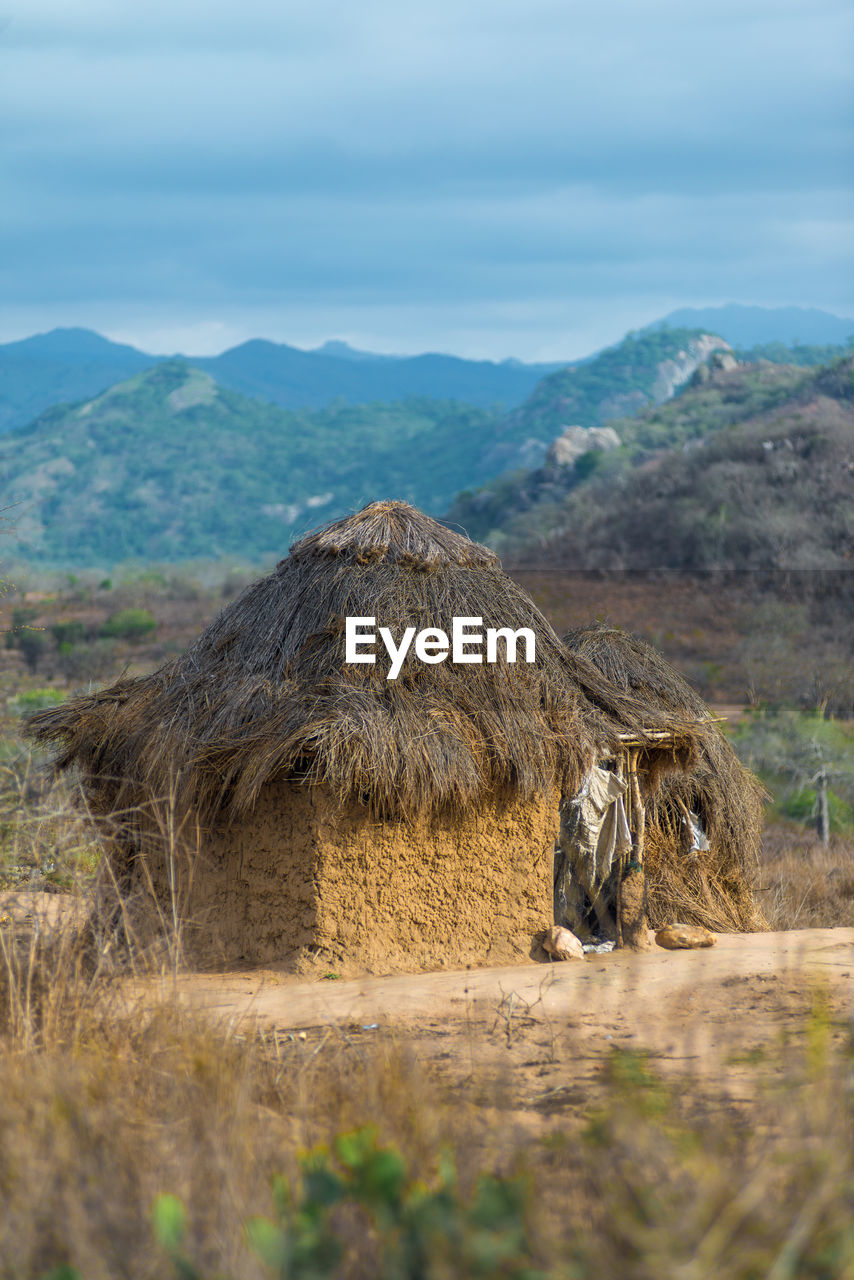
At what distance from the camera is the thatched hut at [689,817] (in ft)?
29.3

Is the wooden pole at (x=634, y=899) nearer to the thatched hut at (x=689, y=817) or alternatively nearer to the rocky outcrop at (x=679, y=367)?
the thatched hut at (x=689, y=817)

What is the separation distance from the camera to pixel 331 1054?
15.9 ft

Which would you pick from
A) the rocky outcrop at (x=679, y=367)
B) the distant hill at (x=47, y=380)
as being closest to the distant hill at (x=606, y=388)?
the rocky outcrop at (x=679, y=367)

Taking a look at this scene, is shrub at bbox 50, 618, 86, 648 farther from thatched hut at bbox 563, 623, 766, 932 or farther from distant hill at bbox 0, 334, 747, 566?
distant hill at bbox 0, 334, 747, 566

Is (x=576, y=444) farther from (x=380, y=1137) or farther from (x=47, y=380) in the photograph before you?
→ (x=47, y=380)

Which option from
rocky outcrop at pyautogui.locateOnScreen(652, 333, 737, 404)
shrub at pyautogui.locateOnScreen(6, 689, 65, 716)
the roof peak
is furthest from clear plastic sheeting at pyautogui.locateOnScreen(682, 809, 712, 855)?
rocky outcrop at pyautogui.locateOnScreen(652, 333, 737, 404)

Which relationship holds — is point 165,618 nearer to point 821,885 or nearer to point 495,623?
point 821,885

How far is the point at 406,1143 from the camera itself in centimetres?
344

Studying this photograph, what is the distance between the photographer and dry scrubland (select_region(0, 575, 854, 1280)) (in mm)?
2725

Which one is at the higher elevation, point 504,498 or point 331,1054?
point 504,498

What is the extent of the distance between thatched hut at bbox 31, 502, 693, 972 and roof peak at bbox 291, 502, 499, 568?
21 mm

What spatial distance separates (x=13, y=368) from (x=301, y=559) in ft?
644

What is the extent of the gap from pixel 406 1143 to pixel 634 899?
5033 mm

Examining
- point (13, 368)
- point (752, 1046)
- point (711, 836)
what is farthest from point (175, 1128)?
point (13, 368)
